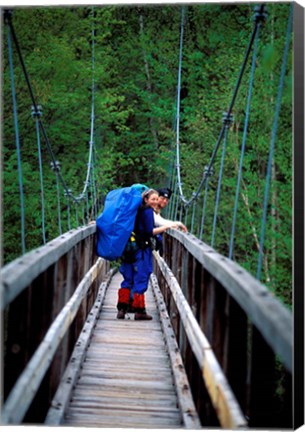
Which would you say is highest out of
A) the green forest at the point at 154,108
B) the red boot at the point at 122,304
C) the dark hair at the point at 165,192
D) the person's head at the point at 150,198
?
the green forest at the point at 154,108

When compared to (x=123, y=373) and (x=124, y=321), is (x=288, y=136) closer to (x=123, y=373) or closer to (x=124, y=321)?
(x=124, y=321)

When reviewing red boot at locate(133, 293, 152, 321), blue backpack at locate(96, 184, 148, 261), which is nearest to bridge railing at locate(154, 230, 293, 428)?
blue backpack at locate(96, 184, 148, 261)

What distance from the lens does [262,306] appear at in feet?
4.79

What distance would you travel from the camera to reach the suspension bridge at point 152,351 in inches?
68.0

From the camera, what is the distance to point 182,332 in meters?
3.23

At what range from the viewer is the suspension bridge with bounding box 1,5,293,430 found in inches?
68.0

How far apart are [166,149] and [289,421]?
25.9ft

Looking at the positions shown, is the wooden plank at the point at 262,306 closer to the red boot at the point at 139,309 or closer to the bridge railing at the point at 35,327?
the bridge railing at the point at 35,327

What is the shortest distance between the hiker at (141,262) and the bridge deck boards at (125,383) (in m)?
0.19

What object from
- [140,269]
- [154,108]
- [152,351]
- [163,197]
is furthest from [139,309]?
[154,108]

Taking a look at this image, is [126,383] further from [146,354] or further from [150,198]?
[150,198]

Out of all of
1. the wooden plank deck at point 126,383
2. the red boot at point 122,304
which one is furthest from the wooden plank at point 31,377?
the red boot at point 122,304

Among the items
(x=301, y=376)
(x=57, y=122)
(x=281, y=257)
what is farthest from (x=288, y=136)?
(x=301, y=376)

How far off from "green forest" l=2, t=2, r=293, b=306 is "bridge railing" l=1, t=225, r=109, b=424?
2.80 meters
